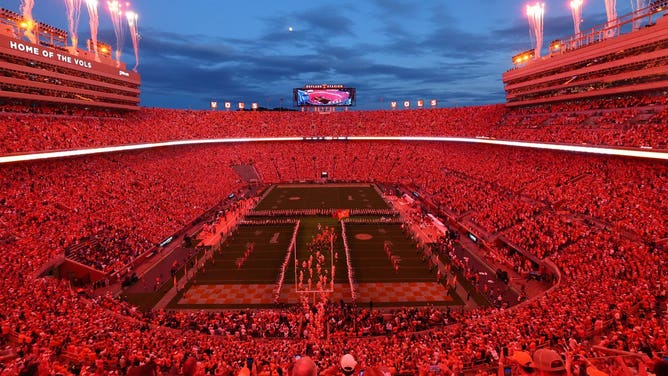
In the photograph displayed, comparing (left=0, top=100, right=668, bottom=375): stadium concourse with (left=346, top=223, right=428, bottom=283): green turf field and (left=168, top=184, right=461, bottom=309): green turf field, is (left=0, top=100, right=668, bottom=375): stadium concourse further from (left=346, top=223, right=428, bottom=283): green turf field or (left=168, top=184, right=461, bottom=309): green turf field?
(left=346, top=223, right=428, bottom=283): green turf field

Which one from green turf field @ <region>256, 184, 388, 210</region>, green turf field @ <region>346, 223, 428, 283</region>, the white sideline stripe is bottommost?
green turf field @ <region>346, 223, 428, 283</region>

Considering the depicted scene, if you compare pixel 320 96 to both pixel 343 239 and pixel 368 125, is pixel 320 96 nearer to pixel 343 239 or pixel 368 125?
pixel 368 125

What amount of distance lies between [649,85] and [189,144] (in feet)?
183

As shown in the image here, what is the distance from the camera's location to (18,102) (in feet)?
114

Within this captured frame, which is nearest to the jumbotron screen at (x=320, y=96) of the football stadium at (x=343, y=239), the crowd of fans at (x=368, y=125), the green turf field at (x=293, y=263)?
the crowd of fans at (x=368, y=125)

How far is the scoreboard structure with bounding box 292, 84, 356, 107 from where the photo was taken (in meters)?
72.4

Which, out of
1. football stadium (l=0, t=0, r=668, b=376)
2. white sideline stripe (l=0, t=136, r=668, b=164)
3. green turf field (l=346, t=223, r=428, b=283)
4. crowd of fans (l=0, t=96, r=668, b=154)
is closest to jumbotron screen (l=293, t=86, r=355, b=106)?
crowd of fans (l=0, t=96, r=668, b=154)

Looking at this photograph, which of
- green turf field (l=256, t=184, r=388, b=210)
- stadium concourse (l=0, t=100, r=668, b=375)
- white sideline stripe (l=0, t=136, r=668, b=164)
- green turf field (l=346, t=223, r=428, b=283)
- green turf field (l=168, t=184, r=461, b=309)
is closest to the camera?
stadium concourse (l=0, t=100, r=668, b=375)

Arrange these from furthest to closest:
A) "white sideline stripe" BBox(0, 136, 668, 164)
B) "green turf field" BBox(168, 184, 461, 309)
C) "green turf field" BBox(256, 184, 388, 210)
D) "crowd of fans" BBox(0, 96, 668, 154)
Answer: "green turf field" BBox(256, 184, 388, 210), "crowd of fans" BBox(0, 96, 668, 154), "white sideline stripe" BBox(0, 136, 668, 164), "green turf field" BBox(168, 184, 461, 309)

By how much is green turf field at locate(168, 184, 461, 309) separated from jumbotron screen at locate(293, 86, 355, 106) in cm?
3879

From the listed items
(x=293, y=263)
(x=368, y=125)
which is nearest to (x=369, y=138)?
(x=368, y=125)

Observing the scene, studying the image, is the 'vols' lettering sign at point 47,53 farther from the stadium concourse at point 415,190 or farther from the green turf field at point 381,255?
the green turf field at point 381,255

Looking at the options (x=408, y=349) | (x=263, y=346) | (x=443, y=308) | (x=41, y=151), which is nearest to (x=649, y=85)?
(x=443, y=308)

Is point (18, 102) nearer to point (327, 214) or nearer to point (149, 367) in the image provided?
point (327, 214)
